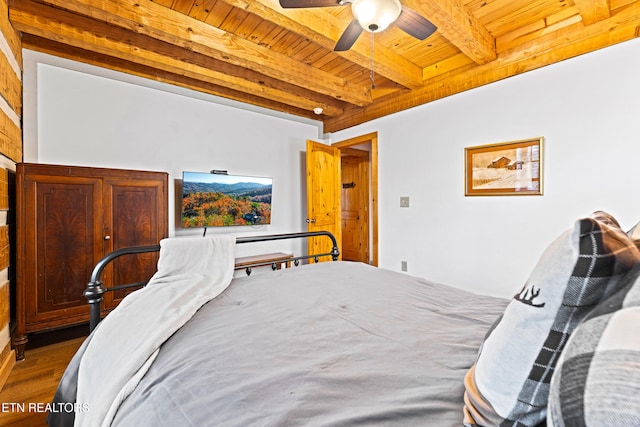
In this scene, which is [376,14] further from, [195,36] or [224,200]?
[224,200]

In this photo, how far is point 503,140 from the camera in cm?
280

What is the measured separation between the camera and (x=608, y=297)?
0.45 meters

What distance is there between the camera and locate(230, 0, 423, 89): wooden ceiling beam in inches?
80.7

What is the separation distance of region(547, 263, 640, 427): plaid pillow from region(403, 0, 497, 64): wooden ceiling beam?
7.31 feet

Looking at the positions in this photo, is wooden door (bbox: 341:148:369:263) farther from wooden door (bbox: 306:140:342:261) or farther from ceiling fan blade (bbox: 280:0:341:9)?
ceiling fan blade (bbox: 280:0:341:9)

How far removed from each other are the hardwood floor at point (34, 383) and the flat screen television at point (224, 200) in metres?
1.50

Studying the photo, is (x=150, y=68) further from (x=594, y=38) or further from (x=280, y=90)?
(x=594, y=38)

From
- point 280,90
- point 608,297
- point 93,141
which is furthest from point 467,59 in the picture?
point 93,141

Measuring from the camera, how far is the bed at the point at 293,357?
0.61m

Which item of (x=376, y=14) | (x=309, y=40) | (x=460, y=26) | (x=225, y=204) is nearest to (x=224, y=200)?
(x=225, y=204)

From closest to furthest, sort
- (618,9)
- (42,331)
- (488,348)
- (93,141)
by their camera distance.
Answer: (488,348) < (618,9) < (42,331) < (93,141)

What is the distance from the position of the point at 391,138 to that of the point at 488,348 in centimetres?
352

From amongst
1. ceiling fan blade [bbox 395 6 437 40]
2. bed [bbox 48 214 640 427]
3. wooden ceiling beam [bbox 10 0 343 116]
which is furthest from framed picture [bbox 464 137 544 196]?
wooden ceiling beam [bbox 10 0 343 116]

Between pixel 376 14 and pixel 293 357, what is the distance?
6.35 feet
